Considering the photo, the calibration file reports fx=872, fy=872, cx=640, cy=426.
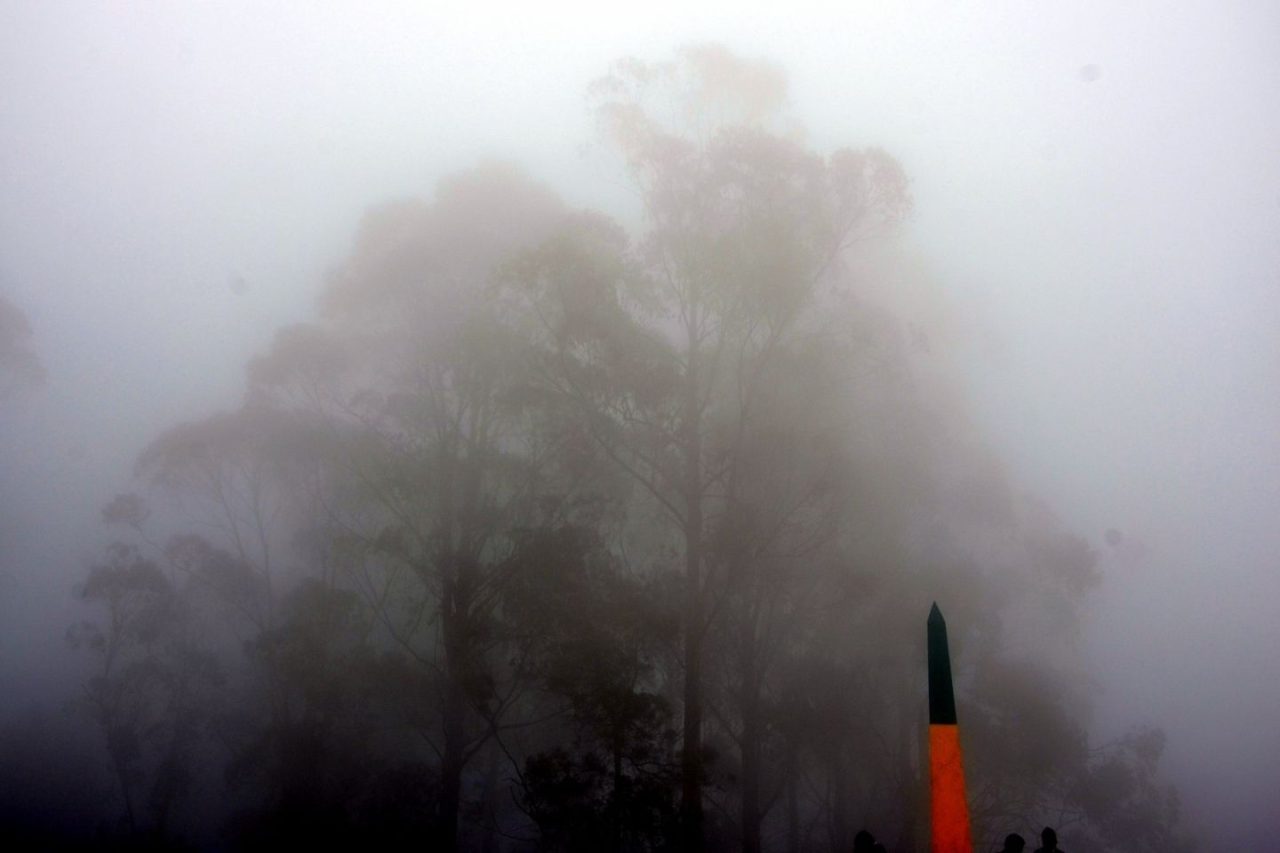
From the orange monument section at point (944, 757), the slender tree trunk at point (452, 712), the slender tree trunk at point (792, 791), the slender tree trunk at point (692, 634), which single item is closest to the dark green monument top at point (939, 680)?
the orange monument section at point (944, 757)

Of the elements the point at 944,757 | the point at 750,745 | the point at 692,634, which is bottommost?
the point at 750,745

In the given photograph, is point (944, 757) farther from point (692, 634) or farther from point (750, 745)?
point (750, 745)

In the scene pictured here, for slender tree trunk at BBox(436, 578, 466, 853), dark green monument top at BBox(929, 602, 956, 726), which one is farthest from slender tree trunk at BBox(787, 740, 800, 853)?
dark green monument top at BBox(929, 602, 956, 726)

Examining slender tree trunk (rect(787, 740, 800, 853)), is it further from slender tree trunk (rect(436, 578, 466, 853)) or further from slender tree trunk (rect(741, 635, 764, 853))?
slender tree trunk (rect(436, 578, 466, 853))

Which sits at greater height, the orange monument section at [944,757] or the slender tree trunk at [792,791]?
the orange monument section at [944,757]

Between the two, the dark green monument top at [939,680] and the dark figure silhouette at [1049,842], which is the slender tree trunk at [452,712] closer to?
the dark figure silhouette at [1049,842]

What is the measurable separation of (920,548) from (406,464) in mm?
12552

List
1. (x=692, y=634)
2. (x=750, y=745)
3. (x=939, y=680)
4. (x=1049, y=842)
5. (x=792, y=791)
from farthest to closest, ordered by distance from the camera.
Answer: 1. (x=792, y=791)
2. (x=750, y=745)
3. (x=692, y=634)
4. (x=1049, y=842)
5. (x=939, y=680)

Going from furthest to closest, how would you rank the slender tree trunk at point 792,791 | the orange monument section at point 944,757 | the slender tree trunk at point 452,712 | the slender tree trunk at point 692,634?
1. the slender tree trunk at point 792,791
2. the slender tree trunk at point 452,712
3. the slender tree trunk at point 692,634
4. the orange monument section at point 944,757

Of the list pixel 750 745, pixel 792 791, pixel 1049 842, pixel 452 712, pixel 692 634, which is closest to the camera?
pixel 1049 842

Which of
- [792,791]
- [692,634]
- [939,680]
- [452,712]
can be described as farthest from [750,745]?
[939,680]

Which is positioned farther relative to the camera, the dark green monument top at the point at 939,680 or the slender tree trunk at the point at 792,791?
the slender tree trunk at the point at 792,791

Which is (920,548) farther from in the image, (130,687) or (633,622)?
(130,687)

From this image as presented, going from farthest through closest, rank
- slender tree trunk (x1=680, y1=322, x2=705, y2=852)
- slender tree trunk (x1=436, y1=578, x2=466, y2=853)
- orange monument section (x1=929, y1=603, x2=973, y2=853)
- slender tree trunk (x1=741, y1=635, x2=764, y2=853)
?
1. slender tree trunk (x1=741, y1=635, x2=764, y2=853)
2. slender tree trunk (x1=436, y1=578, x2=466, y2=853)
3. slender tree trunk (x1=680, y1=322, x2=705, y2=852)
4. orange monument section (x1=929, y1=603, x2=973, y2=853)
